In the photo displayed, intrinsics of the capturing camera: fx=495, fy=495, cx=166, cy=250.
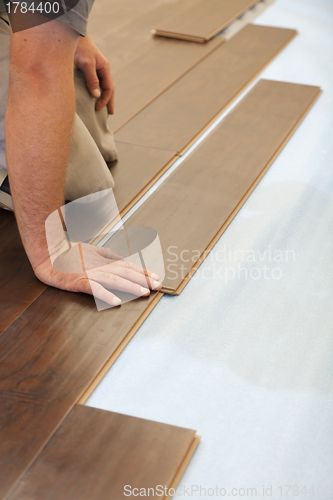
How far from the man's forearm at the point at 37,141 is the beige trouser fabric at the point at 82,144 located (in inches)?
13.1

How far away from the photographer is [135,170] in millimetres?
2309

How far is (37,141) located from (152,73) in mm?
1918

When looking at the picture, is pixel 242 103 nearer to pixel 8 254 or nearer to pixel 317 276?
pixel 317 276

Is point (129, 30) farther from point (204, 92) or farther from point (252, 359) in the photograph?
point (252, 359)

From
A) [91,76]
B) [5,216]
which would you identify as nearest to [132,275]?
[5,216]

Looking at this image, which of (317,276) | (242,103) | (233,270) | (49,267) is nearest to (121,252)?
(49,267)

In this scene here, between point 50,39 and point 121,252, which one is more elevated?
point 50,39

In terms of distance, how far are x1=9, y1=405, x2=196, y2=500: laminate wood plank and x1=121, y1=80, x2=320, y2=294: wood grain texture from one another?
1.74 feet

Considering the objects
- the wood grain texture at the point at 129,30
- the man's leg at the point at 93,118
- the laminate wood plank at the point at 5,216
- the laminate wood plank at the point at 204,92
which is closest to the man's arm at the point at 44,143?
the laminate wood plank at the point at 5,216

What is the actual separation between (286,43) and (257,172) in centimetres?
189

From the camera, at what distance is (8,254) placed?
184 cm

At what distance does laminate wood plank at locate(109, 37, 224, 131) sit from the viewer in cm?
282

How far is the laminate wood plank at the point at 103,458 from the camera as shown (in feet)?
3.65

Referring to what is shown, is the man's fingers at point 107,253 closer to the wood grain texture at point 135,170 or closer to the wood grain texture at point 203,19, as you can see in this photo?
the wood grain texture at point 135,170
